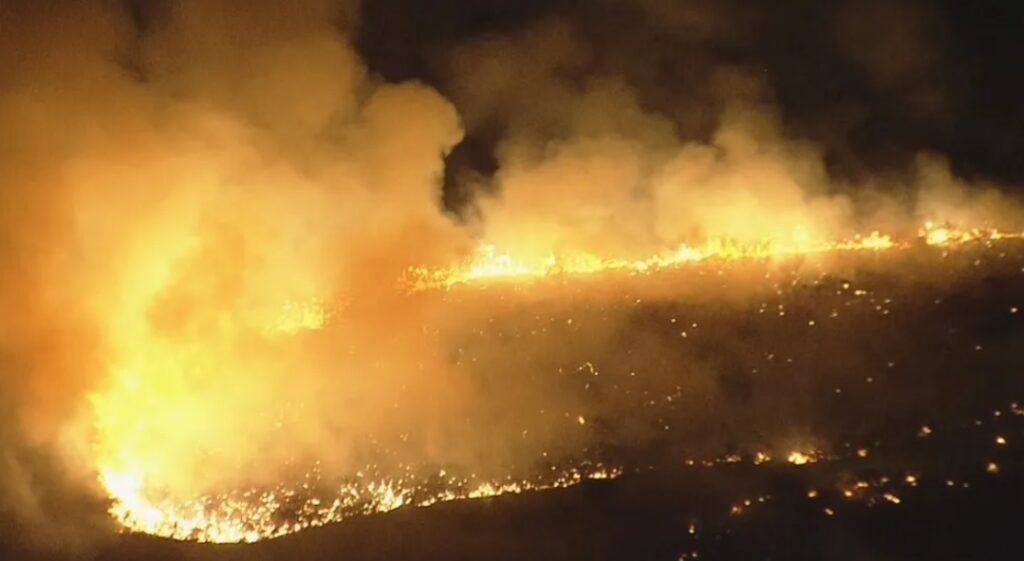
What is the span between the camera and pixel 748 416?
9180mm

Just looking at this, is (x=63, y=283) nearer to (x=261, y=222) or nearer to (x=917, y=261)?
(x=261, y=222)

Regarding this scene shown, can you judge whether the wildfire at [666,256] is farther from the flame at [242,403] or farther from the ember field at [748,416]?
the ember field at [748,416]

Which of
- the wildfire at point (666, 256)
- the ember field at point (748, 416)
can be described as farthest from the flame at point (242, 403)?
the ember field at point (748, 416)

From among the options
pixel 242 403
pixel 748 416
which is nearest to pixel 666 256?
pixel 748 416

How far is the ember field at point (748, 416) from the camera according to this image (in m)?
7.50

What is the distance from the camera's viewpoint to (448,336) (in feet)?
37.7

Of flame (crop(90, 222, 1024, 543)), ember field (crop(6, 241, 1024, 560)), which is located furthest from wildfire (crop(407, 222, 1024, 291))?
ember field (crop(6, 241, 1024, 560))

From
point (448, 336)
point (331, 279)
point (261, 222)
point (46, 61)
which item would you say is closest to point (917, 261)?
point (448, 336)

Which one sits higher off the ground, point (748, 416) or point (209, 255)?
point (209, 255)

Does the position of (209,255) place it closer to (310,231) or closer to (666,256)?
(310,231)

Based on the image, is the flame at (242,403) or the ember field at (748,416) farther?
the flame at (242,403)

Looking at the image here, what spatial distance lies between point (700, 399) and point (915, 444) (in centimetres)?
202

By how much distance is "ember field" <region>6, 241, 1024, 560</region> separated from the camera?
7496 millimetres

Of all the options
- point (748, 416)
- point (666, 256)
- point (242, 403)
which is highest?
Answer: point (666, 256)
